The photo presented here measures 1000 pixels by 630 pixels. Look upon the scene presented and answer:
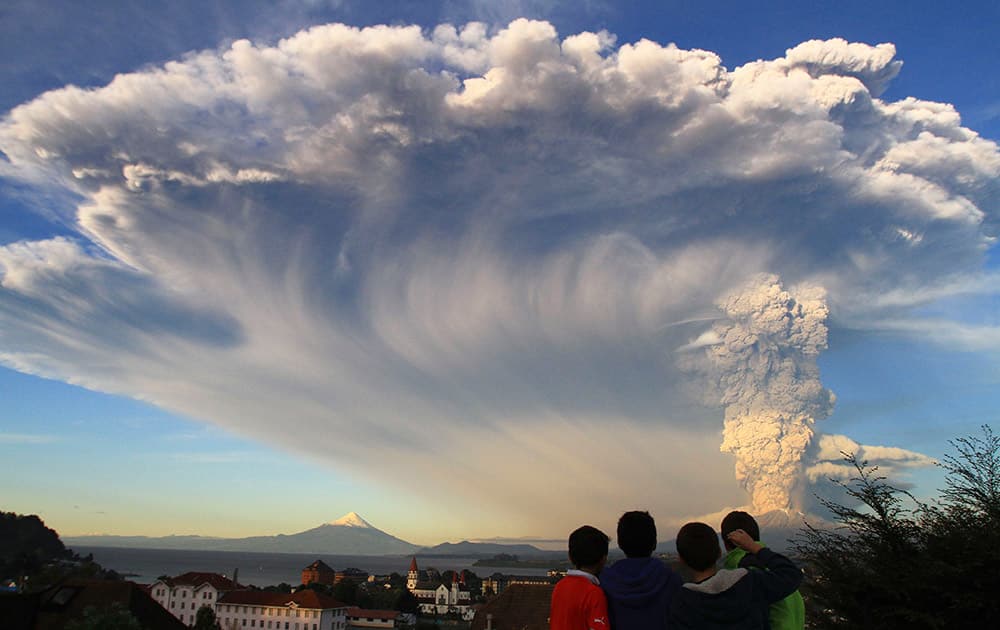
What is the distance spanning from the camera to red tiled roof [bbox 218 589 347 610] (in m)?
85.8

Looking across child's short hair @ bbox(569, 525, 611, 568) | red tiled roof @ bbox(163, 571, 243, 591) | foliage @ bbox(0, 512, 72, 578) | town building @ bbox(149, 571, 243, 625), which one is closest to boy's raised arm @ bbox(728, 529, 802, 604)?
child's short hair @ bbox(569, 525, 611, 568)

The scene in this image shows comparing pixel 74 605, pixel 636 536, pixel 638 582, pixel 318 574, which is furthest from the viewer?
pixel 318 574

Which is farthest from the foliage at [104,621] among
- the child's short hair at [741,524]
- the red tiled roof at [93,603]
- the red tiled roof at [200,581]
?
the red tiled roof at [200,581]

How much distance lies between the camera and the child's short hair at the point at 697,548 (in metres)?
4.02

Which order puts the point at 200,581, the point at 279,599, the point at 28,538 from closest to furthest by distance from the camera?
the point at 279,599 → the point at 200,581 → the point at 28,538

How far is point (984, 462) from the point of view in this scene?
41.4 ft

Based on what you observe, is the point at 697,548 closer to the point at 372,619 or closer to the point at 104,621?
the point at 104,621

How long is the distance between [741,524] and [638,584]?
0.90m

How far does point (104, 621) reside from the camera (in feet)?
65.2

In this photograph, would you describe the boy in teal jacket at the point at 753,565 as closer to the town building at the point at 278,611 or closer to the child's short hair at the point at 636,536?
the child's short hair at the point at 636,536

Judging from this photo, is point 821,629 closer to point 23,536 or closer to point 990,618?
point 990,618

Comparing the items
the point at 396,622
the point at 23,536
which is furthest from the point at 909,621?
the point at 23,536

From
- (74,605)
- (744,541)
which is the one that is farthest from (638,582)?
(74,605)

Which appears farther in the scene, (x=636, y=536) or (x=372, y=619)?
(x=372, y=619)
